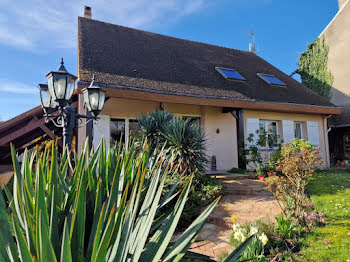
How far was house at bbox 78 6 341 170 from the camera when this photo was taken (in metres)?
8.04

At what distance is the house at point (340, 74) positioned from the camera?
14.0 m

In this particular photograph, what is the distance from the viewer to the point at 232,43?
14977 millimetres

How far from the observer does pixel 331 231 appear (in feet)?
11.6

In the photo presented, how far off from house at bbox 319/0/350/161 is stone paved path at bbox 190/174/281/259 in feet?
33.1

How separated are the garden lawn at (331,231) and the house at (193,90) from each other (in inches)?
155

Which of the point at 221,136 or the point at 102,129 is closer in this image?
the point at 102,129

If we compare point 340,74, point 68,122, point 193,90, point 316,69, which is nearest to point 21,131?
point 68,122

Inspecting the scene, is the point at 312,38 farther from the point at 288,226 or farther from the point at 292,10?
the point at 288,226

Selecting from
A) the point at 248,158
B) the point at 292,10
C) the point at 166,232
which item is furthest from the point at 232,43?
the point at 166,232

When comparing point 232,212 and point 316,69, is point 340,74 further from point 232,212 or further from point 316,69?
point 232,212

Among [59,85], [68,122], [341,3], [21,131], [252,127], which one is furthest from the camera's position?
[341,3]

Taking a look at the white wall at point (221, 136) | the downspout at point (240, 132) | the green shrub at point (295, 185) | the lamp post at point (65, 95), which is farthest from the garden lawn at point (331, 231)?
the white wall at point (221, 136)

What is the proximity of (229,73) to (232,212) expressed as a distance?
7.77 meters

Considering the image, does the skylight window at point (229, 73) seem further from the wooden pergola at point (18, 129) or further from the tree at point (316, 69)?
the tree at point (316, 69)
